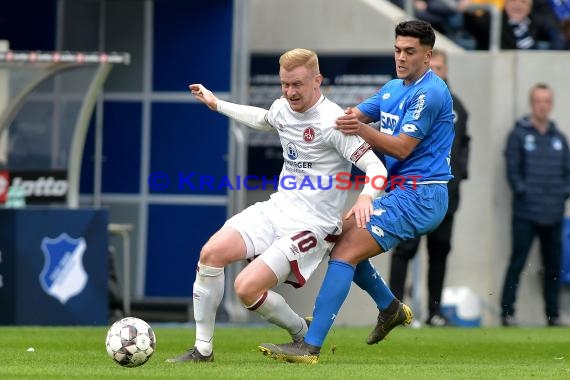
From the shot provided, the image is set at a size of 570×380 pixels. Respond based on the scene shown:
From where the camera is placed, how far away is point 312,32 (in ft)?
55.0

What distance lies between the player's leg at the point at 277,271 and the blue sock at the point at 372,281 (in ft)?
1.70

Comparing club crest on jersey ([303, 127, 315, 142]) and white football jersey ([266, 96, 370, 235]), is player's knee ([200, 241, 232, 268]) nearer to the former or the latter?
white football jersey ([266, 96, 370, 235])

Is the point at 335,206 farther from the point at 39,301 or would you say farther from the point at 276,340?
the point at 39,301

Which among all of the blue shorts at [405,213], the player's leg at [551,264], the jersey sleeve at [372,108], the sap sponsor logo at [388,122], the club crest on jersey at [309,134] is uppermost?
the jersey sleeve at [372,108]

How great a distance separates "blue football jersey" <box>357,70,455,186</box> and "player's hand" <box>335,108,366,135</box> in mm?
351

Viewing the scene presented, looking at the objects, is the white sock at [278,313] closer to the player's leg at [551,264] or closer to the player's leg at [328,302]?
the player's leg at [328,302]

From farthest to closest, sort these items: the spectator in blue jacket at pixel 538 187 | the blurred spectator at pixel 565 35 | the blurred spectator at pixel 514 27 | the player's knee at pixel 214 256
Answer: the blurred spectator at pixel 565 35, the blurred spectator at pixel 514 27, the spectator in blue jacket at pixel 538 187, the player's knee at pixel 214 256

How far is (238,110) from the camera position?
977cm

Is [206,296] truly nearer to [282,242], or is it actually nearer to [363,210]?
[282,242]

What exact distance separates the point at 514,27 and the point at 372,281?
25.4 ft

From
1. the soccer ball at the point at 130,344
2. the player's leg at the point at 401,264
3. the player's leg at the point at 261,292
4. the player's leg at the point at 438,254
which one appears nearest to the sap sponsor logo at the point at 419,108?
the player's leg at the point at 261,292

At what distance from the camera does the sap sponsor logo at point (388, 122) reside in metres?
9.61

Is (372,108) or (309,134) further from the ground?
(372,108)

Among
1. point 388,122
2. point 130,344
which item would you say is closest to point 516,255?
point 388,122
